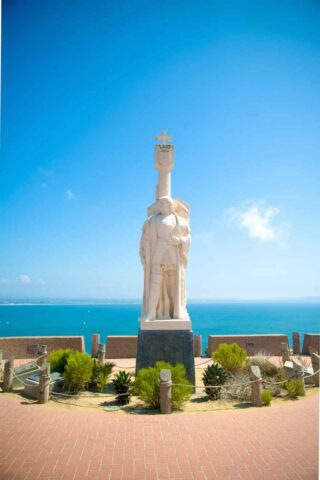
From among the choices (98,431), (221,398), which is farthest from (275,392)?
(98,431)

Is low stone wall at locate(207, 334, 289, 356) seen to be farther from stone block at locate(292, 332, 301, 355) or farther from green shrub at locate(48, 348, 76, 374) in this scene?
green shrub at locate(48, 348, 76, 374)

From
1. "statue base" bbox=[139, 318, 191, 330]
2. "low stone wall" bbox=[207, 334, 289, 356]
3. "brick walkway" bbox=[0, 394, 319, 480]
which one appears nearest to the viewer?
"brick walkway" bbox=[0, 394, 319, 480]

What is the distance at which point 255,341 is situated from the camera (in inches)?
618

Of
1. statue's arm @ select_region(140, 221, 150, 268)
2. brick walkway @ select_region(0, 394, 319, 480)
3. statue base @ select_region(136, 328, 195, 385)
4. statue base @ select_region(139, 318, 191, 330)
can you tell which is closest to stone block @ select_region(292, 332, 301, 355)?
statue base @ select_region(136, 328, 195, 385)

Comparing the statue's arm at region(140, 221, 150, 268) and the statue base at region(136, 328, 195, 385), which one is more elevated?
the statue's arm at region(140, 221, 150, 268)

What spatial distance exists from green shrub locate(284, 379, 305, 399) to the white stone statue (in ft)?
10.6

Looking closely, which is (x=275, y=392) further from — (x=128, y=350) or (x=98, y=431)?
(x=128, y=350)

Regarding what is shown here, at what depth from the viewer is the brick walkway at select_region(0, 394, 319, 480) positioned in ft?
16.5

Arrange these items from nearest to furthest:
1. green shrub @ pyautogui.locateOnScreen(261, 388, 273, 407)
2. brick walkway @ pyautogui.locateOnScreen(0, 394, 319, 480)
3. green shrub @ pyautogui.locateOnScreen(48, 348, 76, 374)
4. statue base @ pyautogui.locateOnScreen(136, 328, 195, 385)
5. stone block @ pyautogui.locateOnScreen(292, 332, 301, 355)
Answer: brick walkway @ pyautogui.locateOnScreen(0, 394, 319, 480)
green shrub @ pyautogui.locateOnScreen(261, 388, 273, 407)
statue base @ pyautogui.locateOnScreen(136, 328, 195, 385)
green shrub @ pyautogui.locateOnScreen(48, 348, 76, 374)
stone block @ pyautogui.locateOnScreen(292, 332, 301, 355)

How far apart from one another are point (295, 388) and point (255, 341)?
22.9 feet

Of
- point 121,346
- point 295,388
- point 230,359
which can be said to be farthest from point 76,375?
point 121,346

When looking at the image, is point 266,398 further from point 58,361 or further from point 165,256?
point 58,361

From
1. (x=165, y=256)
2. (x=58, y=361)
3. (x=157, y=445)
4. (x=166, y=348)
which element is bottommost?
(x=157, y=445)

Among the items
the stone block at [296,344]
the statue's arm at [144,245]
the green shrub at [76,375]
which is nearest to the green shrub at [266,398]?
the green shrub at [76,375]
